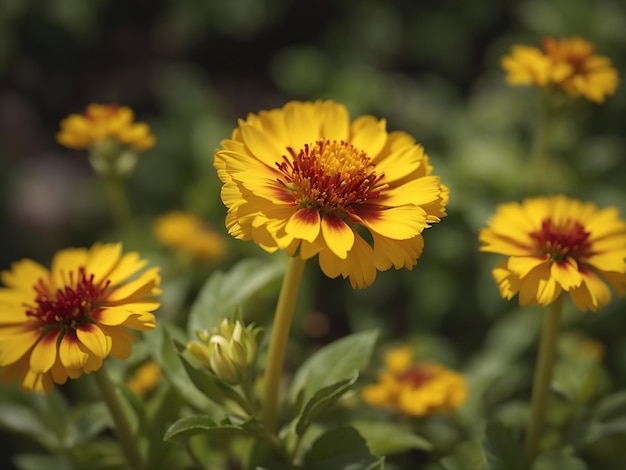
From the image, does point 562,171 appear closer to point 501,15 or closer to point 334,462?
point 501,15

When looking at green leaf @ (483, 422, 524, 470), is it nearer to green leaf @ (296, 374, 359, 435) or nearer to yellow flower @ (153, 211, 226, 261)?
green leaf @ (296, 374, 359, 435)

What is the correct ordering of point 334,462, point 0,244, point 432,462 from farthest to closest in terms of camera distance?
1. point 0,244
2. point 432,462
3. point 334,462

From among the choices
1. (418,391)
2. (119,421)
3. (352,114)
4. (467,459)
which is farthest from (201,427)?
(352,114)

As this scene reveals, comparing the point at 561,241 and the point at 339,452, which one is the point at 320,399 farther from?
the point at 561,241

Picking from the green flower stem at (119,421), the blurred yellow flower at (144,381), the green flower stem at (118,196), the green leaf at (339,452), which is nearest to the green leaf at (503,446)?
the green leaf at (339,452)

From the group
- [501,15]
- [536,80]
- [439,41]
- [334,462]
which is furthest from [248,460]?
[501,15]

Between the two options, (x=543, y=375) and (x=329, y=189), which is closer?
(x=329, y=189)
